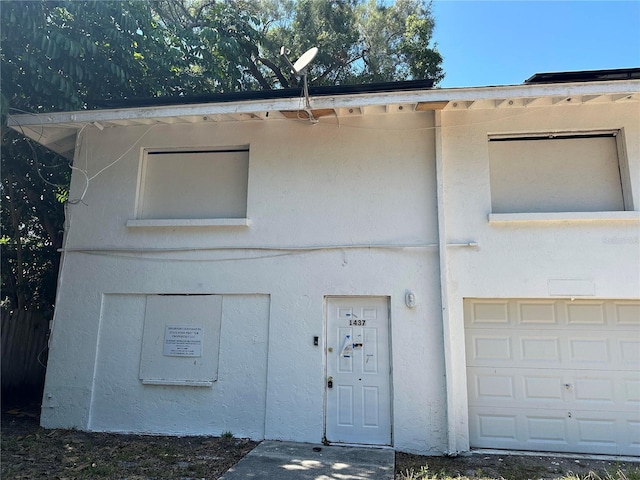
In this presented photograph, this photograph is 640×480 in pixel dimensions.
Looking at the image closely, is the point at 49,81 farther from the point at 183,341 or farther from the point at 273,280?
the point at 273,280

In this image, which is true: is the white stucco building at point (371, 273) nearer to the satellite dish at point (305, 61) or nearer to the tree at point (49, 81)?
the satellite dish at point (305, 61)

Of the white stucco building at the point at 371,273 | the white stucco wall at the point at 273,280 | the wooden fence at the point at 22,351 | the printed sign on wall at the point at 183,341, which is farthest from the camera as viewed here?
the wooden fence at the point at 22,351

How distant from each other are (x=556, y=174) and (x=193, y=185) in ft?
19.5

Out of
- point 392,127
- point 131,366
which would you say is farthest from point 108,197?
point 392,127

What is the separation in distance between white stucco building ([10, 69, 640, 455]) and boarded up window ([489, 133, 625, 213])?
0.03 m

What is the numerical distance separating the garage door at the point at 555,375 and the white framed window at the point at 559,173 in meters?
1.48

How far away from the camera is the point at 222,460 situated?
5.38m

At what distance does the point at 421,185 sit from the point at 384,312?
2072 millimetres

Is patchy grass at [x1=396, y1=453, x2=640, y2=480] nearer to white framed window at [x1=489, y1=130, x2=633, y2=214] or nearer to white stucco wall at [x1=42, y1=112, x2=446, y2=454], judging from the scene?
white stucco wall at [x1=42, y1=112, x2=446, y2=454]

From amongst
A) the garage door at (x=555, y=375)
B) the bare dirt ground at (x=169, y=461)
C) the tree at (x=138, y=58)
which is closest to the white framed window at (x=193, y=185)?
the tree at (x=138, y=58)

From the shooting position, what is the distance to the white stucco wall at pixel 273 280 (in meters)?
6.30

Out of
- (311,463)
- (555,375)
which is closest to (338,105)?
(311,463)

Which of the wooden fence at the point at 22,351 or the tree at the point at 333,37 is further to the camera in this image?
the tree at the point at 333,37

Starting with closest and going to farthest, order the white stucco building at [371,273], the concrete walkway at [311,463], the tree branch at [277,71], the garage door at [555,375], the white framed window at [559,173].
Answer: the concrete walkway at [311,463]
the garage door at [555,375]
the white stucco building at [371,273]
the white framed window at [559,173]
the tree branch at [277,71]
